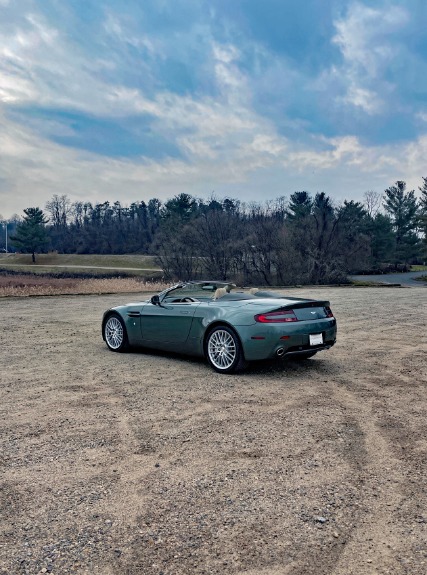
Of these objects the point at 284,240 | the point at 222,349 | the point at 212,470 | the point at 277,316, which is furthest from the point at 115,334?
the point at 284,240

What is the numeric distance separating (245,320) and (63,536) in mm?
4161

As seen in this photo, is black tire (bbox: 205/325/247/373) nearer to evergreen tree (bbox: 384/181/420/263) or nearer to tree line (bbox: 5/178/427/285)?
tree line (bbox: 5/178/427/285)

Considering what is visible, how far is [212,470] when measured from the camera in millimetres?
3615

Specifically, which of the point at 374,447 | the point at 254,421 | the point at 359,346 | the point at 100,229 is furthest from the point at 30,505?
the point at 100,229

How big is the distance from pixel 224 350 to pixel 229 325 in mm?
374

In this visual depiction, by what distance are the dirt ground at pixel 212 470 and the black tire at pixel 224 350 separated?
0.20 m

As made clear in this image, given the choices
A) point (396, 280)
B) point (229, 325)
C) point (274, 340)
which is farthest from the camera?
point (396, 280)

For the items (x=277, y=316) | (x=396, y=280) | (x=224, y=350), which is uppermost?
(x=277, y=316)

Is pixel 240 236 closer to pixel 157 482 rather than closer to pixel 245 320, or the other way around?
pixel 245 320

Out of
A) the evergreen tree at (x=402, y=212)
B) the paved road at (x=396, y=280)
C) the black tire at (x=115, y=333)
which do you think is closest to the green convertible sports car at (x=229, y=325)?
the black tire at (x=115, y=333)

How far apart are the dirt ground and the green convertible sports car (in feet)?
1.17

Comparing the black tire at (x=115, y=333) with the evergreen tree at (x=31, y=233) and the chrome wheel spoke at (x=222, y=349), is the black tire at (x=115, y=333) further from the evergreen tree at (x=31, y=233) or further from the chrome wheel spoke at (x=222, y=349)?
the evergreen tree at (x=31, y=233)

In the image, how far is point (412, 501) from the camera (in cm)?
315

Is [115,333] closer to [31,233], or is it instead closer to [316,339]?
[316,339]
